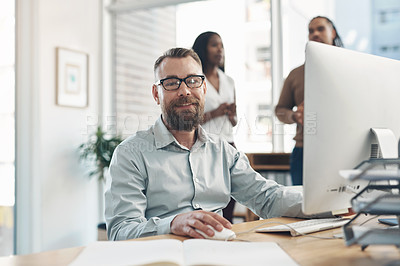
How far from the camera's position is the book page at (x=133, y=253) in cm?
86

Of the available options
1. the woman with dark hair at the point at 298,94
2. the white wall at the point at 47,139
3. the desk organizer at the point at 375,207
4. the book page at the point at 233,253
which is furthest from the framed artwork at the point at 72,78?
the desk organizer at the point at 375,207

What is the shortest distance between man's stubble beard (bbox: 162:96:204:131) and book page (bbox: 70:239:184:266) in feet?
2.25

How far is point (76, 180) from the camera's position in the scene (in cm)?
397

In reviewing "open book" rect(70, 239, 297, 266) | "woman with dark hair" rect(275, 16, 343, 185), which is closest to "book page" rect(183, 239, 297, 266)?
"open book" rect(70, 239, 297, 266)

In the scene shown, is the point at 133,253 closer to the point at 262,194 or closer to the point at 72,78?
the point at 262,194

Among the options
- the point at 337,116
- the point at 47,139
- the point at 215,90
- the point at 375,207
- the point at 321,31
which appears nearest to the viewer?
the point at 375,207

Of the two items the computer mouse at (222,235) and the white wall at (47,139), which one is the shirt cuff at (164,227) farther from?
the white wall at (47,139)

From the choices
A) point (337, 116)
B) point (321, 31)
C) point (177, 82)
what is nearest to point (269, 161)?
point (321, 31)

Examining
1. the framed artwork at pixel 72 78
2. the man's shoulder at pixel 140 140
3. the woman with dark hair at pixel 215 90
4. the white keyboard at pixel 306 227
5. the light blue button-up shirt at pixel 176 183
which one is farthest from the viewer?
the framed artwork at pixel 72 78

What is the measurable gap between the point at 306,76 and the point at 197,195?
2.32 ft

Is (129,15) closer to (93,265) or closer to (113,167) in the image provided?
(113,167)

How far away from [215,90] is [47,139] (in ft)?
5.35

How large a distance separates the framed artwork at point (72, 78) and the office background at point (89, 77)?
56 mm

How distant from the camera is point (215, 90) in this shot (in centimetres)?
287
